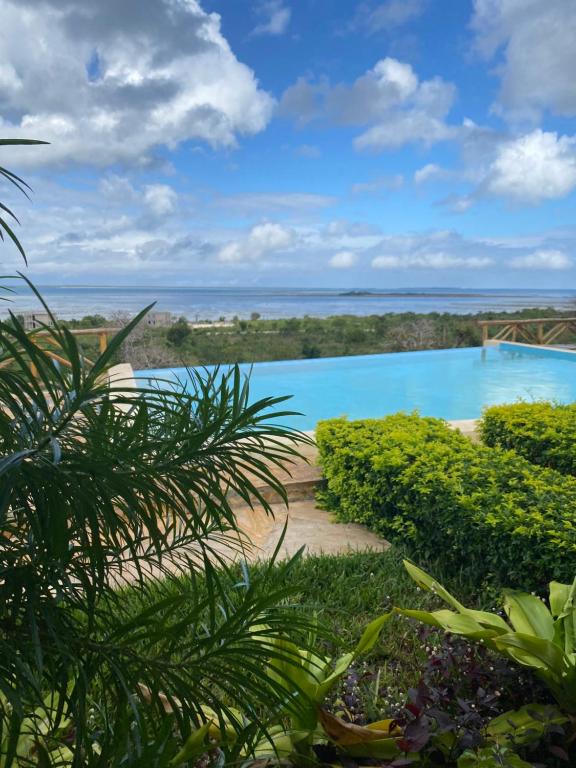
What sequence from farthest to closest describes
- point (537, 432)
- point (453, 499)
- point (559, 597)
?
point (537, 432), point (453, 499), point (559, 597)

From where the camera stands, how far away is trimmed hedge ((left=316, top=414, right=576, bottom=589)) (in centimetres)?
267

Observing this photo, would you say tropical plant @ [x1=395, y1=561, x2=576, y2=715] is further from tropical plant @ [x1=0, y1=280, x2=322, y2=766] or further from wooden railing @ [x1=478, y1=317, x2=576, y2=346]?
wooden railing @ [x1=478, y1=317, x2=576, y2=346]

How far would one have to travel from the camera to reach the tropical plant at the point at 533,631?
1854 mm

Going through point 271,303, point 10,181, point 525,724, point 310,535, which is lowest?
point 310,535

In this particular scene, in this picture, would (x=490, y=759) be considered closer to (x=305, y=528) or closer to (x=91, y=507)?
(x=91, y=507)

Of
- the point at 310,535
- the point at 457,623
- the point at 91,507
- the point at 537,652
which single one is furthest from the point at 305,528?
the point at 91,507

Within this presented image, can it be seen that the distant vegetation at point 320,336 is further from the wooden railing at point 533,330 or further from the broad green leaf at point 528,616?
the broad green leaf at point 528,616

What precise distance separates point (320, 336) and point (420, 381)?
5.46 metres

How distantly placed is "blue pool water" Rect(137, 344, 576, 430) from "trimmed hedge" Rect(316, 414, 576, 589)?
428 centimetres

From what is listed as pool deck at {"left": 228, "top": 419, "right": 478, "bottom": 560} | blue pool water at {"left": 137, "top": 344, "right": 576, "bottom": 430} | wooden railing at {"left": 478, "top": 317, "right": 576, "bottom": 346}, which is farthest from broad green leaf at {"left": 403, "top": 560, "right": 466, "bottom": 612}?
wooden railing at {"left": 478, "top": 317, "right": 576, "bottom": 346}

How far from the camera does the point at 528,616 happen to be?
2.12 m

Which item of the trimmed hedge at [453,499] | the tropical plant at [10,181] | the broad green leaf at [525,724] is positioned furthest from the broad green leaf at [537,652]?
the tropical plant at [10,181]

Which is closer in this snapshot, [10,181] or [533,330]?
[10,181]

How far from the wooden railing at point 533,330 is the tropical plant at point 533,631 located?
12.9 m
